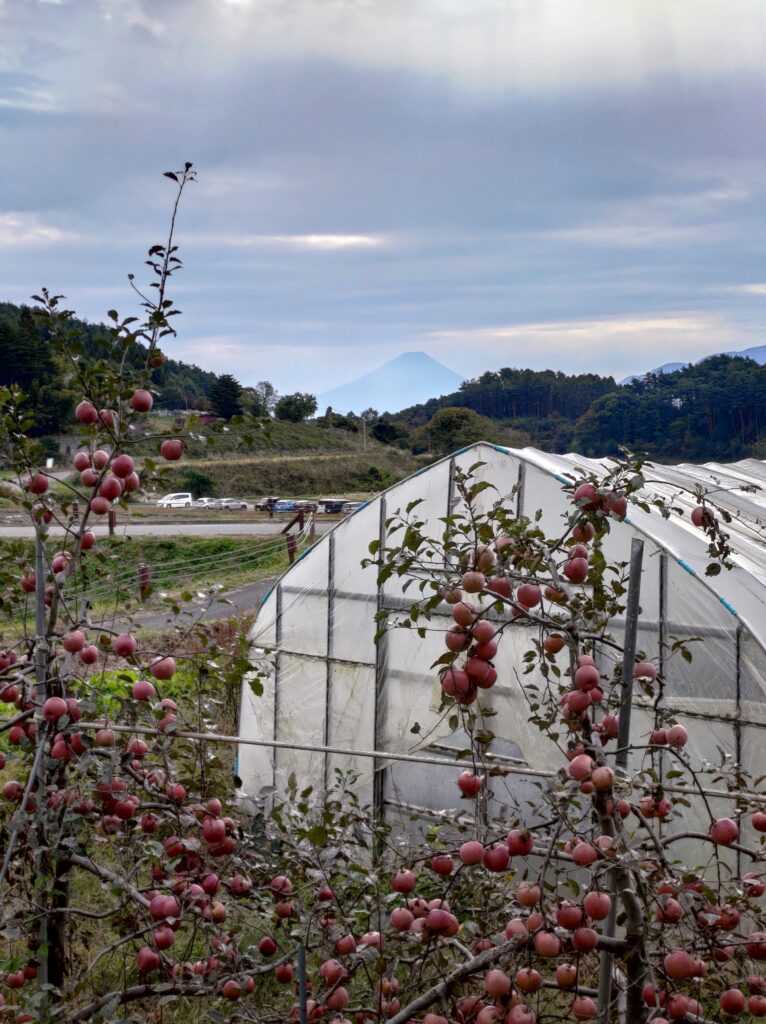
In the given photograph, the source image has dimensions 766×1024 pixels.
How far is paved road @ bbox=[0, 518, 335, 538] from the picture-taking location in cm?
Result: 2727

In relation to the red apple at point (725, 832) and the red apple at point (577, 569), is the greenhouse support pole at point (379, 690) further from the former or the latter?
the red apple at point (725, 832)

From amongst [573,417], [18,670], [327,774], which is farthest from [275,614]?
[573,417]

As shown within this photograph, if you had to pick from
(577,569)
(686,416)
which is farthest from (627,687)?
(686,416)

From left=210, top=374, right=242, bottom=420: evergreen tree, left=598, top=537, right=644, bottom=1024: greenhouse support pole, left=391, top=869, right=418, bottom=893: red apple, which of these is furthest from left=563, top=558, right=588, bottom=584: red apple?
left=210, top=374, right=242, bottom=420: evergreen tree

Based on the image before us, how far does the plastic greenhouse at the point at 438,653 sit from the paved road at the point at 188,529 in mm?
18441

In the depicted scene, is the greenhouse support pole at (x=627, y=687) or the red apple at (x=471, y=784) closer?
the greenhouse support pole at (x=627, y=687)

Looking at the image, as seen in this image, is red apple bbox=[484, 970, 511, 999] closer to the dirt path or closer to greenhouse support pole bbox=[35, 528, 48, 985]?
greenhouse support pole bbox=[35, 528, 48, 985]

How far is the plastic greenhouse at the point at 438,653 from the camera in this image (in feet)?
17.2

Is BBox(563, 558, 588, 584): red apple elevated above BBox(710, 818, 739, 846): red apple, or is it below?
above

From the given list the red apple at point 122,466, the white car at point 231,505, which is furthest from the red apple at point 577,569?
the white car at point 231,505

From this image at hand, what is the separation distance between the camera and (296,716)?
A: 298 inches

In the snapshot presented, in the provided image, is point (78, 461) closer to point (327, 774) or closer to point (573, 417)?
point (327, 774)

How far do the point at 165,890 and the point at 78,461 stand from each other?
4.43ft

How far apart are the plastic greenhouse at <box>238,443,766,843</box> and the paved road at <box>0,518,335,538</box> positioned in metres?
18.4
